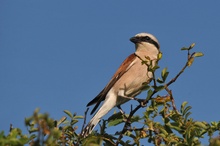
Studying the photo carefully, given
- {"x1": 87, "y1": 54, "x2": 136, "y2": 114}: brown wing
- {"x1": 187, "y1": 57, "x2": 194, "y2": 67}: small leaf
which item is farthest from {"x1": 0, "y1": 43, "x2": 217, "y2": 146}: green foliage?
{"x1": 87, "y1": 54, "x2": 136, "y2": 114}: brown wing

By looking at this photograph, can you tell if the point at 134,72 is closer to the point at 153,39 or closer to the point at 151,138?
the point at 153,39

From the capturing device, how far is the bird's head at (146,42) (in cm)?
645

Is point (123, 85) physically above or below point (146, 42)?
below

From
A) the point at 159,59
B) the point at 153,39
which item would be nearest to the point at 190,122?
the point at 159,59

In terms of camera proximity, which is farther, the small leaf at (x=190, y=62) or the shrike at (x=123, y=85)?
the shrike at (x=123, y=85)

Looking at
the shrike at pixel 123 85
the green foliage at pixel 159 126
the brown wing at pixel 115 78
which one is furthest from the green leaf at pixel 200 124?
the brown wing at pixel 115 78

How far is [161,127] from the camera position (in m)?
3.29

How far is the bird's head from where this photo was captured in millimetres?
6445

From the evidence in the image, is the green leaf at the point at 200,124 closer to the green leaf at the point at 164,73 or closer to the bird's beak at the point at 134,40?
the green leaf at the point at 164,73

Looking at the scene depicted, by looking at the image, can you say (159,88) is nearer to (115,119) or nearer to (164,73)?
(164,73)

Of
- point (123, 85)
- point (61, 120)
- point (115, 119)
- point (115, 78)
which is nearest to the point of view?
point (61, 120)

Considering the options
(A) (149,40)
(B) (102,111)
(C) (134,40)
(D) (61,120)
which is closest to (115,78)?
(B) (102,111)

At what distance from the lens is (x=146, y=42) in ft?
21.3

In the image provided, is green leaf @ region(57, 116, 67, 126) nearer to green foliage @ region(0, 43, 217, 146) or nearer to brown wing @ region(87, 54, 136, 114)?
green foliage @ region(0, 43, 217, 146)
